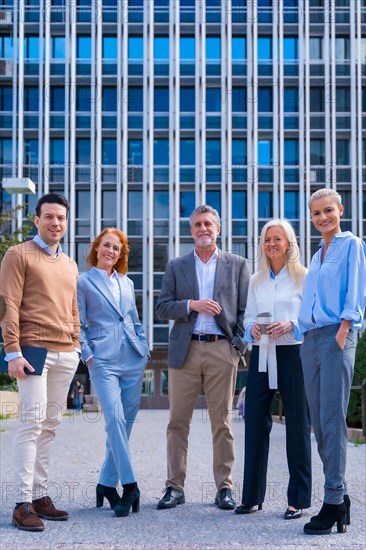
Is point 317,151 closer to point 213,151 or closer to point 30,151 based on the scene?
point 213,151

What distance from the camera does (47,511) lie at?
20.5ft

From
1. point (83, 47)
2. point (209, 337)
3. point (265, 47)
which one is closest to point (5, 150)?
point (83, 47)

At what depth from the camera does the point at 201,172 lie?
51.6m

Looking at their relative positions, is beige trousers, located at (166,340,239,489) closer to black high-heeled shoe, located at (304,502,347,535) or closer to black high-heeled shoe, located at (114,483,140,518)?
black high-heeled shoe, located at (114,483,140,518)

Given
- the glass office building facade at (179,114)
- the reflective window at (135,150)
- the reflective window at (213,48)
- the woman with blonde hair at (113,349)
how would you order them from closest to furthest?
the woman with blonde hair at (113,349) < the glass office building facade at (179,114) < the reflective window at (135,150) < the reflective window at (213,48)

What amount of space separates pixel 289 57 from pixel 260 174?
7261mm

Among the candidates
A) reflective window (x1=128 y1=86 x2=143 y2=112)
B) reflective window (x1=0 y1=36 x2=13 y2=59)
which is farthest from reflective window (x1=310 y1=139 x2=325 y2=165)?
reflective window (x1=0 y1=36 x2=13 y2=59)

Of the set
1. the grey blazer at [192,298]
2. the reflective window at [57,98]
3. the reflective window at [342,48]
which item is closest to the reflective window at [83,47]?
the reflective window at [57,98]

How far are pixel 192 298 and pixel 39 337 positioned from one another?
1.48 m

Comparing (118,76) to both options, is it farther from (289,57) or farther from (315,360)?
(315,360)

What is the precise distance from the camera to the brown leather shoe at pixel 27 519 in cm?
577

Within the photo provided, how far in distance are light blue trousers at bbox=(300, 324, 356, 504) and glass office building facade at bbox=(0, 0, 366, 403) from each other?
45.1 m

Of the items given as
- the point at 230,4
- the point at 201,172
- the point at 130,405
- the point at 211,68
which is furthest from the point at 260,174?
the point at 130,405

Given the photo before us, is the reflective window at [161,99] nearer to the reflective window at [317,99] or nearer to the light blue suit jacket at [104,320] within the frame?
the reflective window at [317,99]
